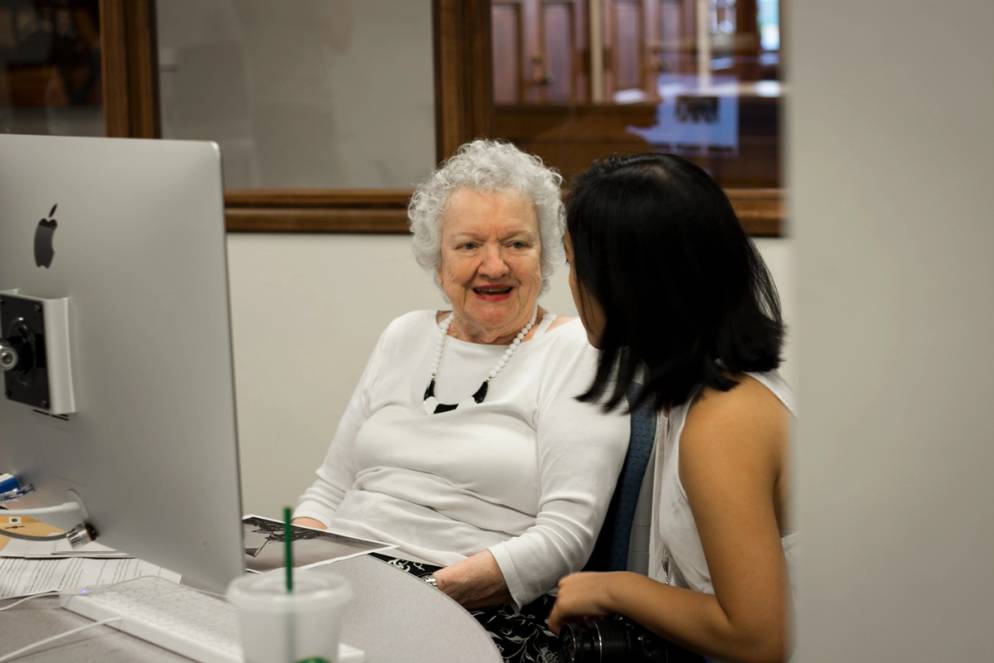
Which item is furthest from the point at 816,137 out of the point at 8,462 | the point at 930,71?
the point at 8,462

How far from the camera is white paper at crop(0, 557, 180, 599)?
1.42 metres

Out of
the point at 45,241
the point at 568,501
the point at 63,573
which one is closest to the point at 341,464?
the point at 568,501

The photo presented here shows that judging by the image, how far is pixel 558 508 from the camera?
1917 mm

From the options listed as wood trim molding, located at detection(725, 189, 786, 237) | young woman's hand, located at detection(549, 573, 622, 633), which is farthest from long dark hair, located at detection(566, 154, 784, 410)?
wood trim molding, located at detection(725, 189, 786, 237)

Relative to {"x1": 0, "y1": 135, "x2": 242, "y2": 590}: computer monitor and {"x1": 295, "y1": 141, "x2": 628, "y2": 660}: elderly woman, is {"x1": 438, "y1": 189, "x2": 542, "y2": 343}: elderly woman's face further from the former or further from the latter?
{"x1": 0, "y1": 135, "x2": 242, "y2": 590}: computer monitor

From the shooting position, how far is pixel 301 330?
3.29 meters

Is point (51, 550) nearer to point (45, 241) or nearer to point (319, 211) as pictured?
point (45, 241)

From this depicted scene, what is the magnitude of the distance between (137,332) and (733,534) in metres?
0.71

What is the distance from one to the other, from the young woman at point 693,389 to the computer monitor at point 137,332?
568 millimetres

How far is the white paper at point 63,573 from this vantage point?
142 centimetres

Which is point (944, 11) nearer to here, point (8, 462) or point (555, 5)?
point (8, 462)

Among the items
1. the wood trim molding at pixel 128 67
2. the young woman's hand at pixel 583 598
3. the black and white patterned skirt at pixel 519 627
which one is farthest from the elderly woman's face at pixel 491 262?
the wood trim molding at pixel 128 67

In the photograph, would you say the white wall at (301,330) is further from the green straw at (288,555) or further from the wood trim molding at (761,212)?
the green straw at (288,555)

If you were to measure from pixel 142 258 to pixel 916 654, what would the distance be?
2.81 ft
